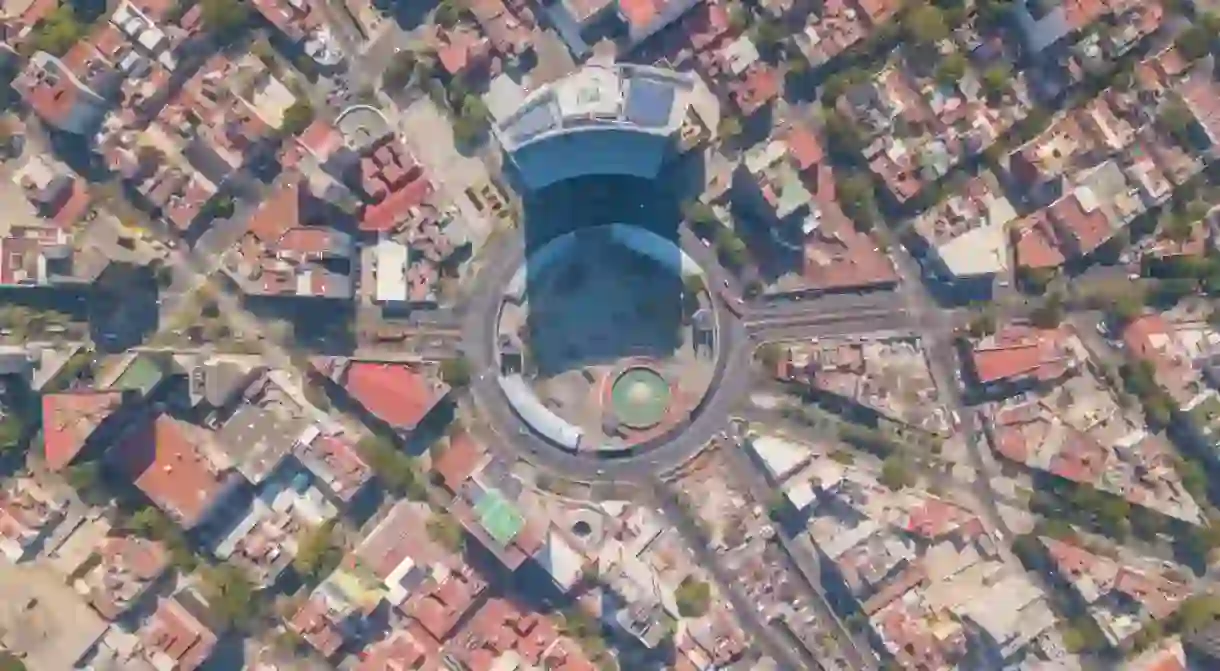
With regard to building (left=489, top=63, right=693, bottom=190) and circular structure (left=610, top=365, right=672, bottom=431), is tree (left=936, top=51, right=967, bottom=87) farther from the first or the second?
circular structure (left=610, top=365, right=672, bottom=431)

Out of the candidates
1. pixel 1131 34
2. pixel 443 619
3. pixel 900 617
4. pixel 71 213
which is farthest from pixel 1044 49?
pixel 71 213

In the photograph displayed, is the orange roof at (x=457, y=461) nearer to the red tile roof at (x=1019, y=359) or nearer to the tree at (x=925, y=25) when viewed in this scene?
the red tile roof at (x=1019, y=359)

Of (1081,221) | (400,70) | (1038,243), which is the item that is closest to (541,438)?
(400,70)

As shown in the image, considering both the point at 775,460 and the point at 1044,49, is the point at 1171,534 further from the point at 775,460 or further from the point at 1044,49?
the point at 1044,49

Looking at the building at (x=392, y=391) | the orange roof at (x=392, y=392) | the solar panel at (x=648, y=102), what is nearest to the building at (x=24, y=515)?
the building at (x=392, y=391)

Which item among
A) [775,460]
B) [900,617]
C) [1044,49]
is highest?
[1044,49]

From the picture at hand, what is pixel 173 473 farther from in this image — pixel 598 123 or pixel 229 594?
pixel 598 123
